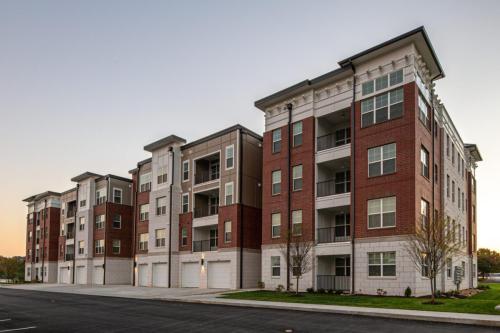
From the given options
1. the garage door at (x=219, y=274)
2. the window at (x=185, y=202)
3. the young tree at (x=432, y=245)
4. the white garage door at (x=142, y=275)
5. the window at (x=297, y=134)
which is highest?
the window at (x=297, y=134)

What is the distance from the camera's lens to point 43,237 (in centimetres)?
7162

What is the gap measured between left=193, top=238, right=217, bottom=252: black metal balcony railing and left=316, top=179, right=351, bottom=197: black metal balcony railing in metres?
12.7

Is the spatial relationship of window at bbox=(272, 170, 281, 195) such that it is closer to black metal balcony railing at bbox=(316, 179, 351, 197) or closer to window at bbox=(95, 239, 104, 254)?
black metal balcony railing at bbox=(316, 179, 351, 197)

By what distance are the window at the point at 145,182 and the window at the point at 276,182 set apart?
61.0 ft

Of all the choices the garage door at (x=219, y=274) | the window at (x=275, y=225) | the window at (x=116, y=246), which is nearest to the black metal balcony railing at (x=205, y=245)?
the garage door at (x=219, y=274)

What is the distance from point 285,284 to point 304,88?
14.3 meters

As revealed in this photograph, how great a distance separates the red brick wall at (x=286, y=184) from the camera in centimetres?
3250

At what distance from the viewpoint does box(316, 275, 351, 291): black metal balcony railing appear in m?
30.2

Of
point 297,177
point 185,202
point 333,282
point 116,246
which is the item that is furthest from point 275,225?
point 116,246

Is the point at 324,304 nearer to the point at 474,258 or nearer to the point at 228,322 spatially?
the point at 228,322

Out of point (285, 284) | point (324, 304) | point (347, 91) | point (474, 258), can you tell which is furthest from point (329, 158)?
point (474, 258)

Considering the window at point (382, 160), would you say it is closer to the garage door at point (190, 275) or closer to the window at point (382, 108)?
the window at point (382, 108)

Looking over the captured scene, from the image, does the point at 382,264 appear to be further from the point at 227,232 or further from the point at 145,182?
the point at 145,182

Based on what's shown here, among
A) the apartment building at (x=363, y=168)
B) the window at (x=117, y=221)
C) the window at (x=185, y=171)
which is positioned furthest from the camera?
the window at (x=117, y=221)
